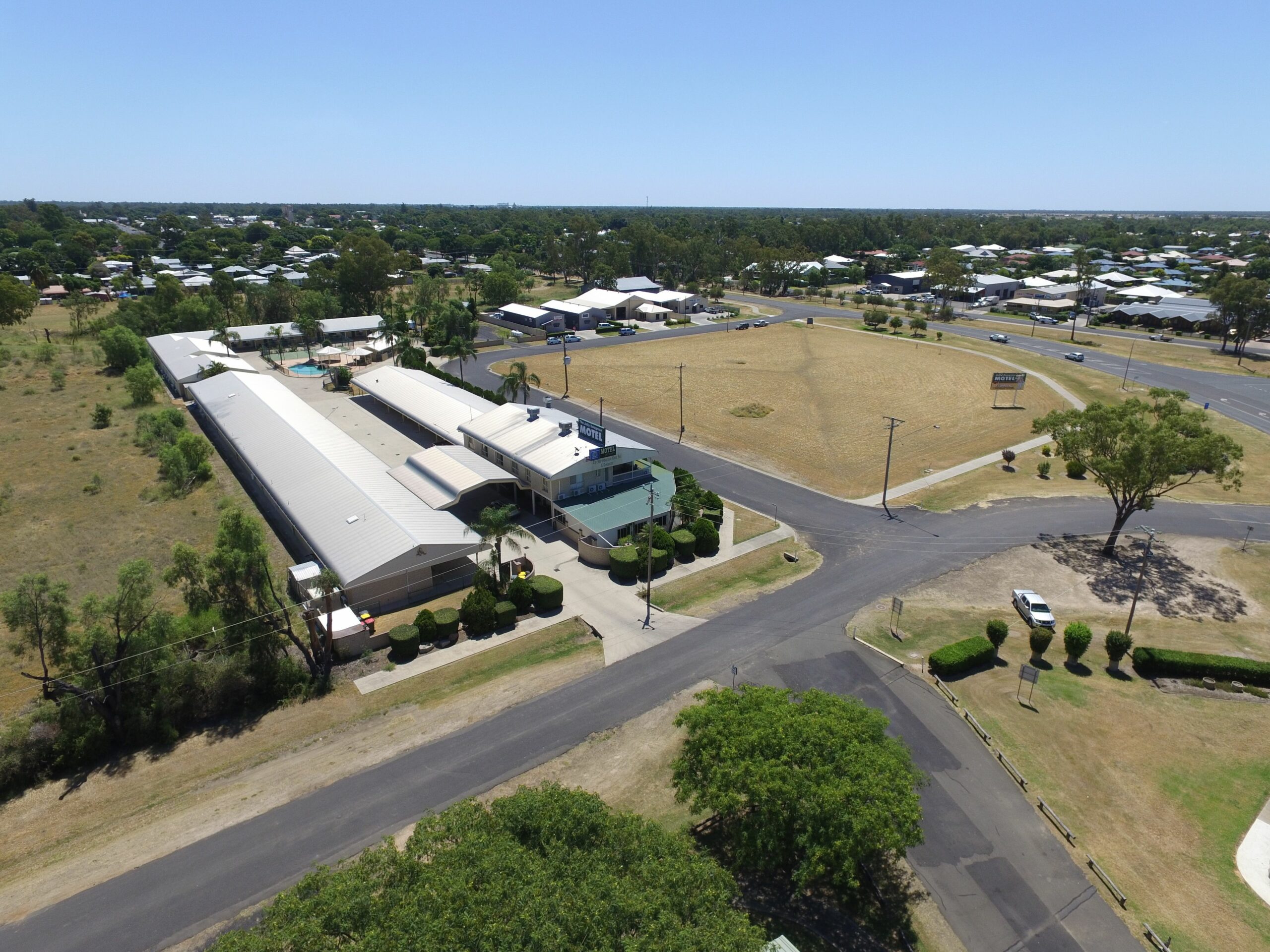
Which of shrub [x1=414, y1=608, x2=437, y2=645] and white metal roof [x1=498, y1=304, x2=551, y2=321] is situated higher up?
white metal roof [x1=498, y1=304, x2=551, y2=321]

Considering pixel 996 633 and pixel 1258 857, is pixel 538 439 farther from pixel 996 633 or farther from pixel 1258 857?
pixel 1258 857

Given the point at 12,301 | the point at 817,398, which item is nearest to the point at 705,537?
the point at 817,398

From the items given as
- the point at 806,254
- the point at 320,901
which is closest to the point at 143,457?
the point at 320,901

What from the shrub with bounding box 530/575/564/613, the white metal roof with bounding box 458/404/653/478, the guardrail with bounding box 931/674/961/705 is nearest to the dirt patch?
the shrub with bounding box 530/575/564/613

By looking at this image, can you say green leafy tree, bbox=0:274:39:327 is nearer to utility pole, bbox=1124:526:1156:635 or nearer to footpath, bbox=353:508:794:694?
footpath, bbox=353:508:794:694

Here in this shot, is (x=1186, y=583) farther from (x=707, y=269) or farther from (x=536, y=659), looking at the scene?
(x=707, y=269)
